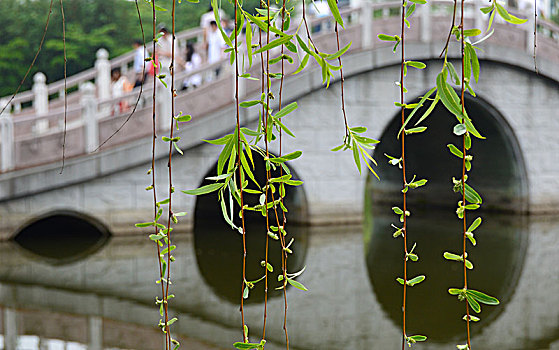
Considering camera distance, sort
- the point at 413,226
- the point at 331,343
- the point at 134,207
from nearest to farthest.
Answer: the point at 331,343, the point at 134,207, the point at 413,226

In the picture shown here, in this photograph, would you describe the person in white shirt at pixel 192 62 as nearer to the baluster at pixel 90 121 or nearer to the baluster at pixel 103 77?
the baluster at pixel 103 77

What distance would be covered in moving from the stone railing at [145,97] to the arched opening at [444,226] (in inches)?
59.3

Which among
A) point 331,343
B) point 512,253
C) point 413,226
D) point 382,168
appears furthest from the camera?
point 382,168

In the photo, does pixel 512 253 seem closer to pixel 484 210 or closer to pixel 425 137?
pixel 484 210

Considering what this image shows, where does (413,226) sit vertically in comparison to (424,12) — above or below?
below

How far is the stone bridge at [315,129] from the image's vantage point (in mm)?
9352

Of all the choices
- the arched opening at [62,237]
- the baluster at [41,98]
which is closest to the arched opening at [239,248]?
the arched opening at [62,237]

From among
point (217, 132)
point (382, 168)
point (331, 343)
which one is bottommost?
point (331, 343)

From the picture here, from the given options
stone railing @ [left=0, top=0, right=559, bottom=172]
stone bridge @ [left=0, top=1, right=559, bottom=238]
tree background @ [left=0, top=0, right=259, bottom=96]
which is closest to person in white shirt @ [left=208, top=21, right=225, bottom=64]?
stone railing @ [left=0, top=0, right=559, bottom=172]

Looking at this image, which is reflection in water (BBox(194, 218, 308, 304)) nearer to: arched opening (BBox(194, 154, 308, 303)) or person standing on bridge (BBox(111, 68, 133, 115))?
arched opening (BBox(194, 154, 308, 303))

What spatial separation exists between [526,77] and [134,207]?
6.67m

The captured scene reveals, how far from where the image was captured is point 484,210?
44.3 feet

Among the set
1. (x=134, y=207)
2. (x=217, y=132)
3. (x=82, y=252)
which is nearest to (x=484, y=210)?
(x=217, y=132)

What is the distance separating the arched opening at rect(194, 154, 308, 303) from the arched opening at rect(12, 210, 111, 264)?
1.36m
